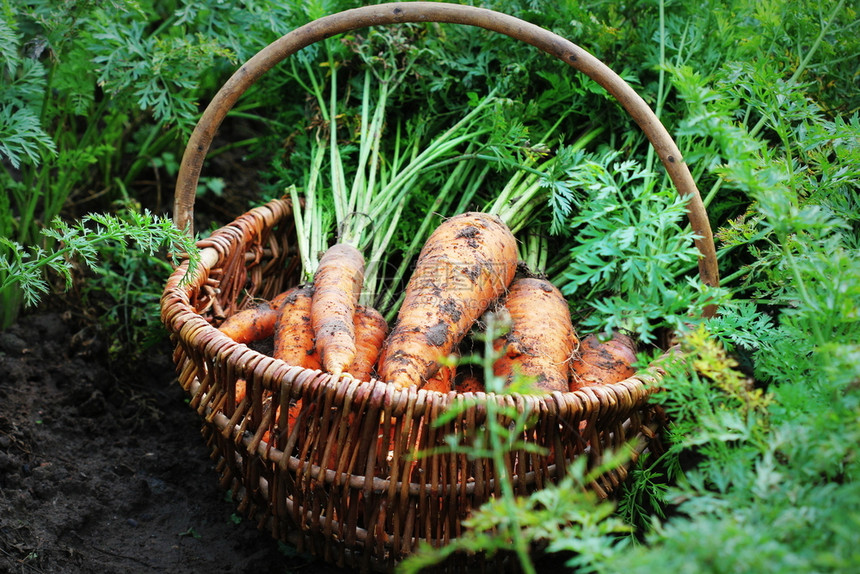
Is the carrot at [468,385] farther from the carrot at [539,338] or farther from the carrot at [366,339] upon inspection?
the carrot at [366,339]

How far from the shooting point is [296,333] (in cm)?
190

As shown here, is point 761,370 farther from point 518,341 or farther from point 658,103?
point 658,103

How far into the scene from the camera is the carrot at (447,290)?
1.77 metres

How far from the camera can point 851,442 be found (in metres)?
0.97

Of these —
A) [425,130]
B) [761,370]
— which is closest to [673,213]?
[761,370]

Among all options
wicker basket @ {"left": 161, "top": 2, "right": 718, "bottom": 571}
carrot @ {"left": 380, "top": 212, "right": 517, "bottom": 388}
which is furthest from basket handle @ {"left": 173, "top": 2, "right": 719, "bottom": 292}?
carrot @ {"left": 380, "top": 212, "right": 517, "bottom": 388}

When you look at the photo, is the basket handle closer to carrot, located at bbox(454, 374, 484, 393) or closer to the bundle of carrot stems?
the bundle of carrot stems

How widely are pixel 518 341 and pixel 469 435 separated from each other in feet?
1.73

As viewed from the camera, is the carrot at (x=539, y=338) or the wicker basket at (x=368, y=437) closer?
the wicker basket at (x=368, y=437)

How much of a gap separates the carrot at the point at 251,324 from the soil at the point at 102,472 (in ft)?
1.42

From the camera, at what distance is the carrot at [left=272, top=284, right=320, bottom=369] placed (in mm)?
1857

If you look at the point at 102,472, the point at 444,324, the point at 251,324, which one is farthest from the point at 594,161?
the point at 102,472

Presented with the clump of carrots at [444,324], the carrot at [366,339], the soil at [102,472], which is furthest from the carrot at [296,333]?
the soil at [102,472]

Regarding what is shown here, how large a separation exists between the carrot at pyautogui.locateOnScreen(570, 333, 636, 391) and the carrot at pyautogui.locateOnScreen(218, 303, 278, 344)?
902 mm
